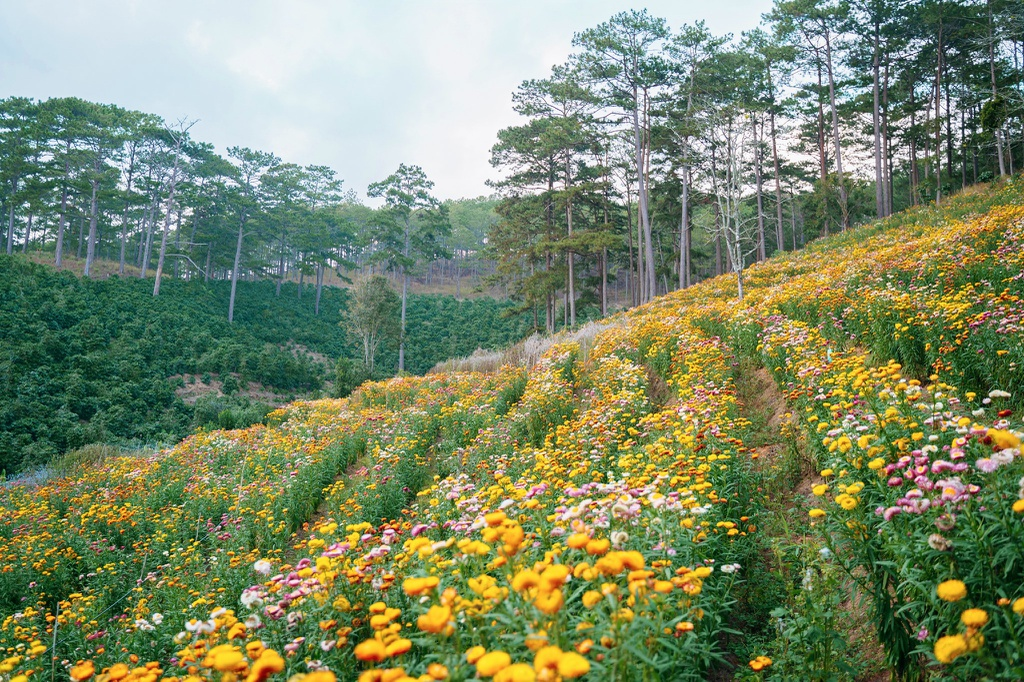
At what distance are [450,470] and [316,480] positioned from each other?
2.26 meters

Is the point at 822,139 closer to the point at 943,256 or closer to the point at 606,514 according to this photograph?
the point at 943,256

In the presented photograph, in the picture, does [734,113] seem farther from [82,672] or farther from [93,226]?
[93,226]

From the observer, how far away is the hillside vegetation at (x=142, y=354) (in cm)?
1614

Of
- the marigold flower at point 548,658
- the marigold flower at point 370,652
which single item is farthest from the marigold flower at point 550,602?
the marigold flower at point 370,652

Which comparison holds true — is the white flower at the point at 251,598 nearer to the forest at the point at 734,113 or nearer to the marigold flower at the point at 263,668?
the marigold flower at the point at 263,668

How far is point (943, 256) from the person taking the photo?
6.65 metres

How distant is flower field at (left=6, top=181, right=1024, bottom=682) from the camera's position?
1.85 meters

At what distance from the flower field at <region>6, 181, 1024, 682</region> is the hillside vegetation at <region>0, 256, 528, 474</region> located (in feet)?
28.2

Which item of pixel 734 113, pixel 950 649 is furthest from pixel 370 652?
pixel 734 113

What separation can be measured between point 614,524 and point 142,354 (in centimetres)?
2591

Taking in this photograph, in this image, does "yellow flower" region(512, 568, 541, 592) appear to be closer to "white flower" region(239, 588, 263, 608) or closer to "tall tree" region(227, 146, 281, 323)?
"white flower" region(239, 588, 263, 608)

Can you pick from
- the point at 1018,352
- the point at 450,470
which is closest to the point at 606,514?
the point at 1018,352

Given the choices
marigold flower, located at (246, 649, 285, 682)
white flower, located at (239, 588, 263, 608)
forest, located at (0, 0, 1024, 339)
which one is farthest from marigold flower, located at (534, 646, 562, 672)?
forest, located at (0, 0, 1024, 339)

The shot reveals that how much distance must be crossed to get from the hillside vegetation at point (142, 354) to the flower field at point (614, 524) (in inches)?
338
